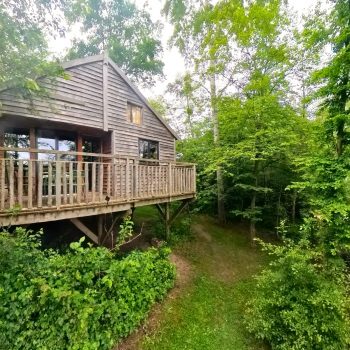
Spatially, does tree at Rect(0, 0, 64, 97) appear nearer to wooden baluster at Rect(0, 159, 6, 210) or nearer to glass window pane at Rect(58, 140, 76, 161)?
wooden baluster at Rect(0, 159, 6, 210)

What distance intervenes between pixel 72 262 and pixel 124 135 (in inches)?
251

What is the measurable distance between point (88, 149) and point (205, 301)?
7.24m

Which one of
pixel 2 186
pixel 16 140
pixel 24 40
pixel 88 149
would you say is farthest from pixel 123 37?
pixel 2 186

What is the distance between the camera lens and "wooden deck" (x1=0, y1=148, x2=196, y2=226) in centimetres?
448

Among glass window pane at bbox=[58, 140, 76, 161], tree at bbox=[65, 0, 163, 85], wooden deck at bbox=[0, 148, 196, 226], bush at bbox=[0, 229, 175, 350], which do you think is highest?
tree at bbox=[65, 0, 163, 85]

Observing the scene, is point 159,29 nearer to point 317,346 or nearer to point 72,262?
point 72,262

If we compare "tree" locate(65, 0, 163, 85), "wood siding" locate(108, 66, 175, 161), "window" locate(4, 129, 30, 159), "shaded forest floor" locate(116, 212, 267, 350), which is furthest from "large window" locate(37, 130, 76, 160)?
"tree" locate(65, 0, 163, 85)

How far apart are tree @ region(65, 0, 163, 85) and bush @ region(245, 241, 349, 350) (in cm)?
1739

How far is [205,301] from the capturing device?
6840mm

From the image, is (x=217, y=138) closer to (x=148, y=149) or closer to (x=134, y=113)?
(x=148, y=149)

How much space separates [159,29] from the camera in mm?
19000

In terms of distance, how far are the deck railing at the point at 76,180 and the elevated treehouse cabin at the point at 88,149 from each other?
0.02 metres

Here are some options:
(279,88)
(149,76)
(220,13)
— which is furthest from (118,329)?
(149,76)

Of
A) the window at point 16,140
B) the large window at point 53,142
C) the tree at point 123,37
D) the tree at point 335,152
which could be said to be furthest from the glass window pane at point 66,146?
the tree at point 123,37
